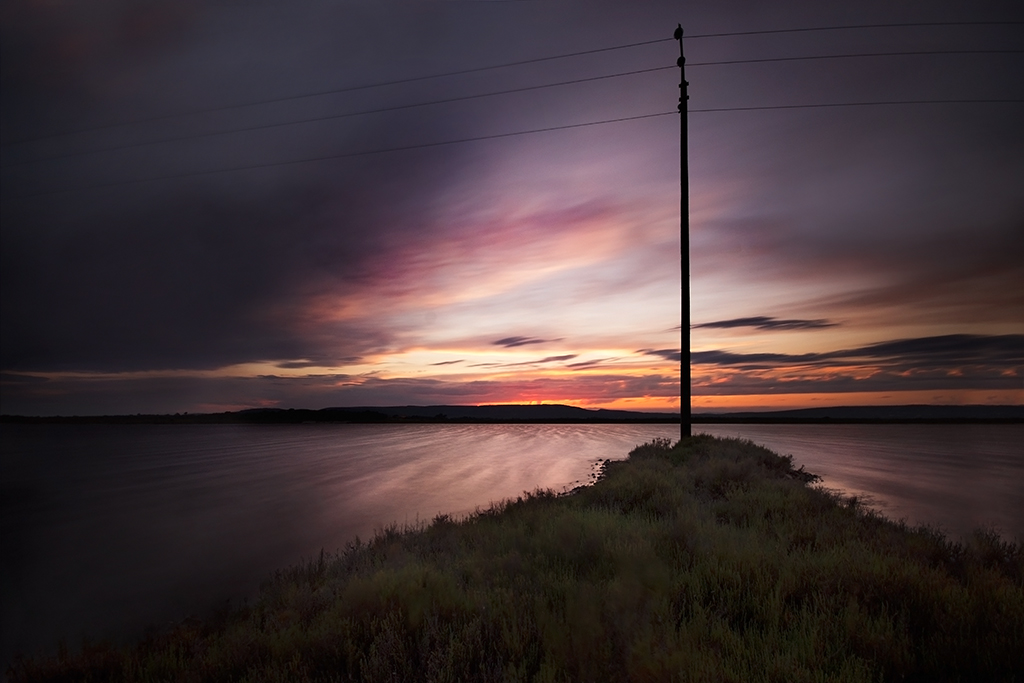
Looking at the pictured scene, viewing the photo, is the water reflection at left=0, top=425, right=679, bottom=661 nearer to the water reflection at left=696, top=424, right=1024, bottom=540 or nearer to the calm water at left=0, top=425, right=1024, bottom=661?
the calm water at left=0, top=425, right=1024, bottom=661

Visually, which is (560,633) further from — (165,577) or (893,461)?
(893,461)

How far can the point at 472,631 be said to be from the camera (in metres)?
4.41

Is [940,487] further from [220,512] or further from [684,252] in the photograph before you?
[220,512]

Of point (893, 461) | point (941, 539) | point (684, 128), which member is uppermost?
point (684, 128)

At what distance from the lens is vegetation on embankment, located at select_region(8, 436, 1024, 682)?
13.0 feet

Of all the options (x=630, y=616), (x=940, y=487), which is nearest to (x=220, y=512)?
(x=630, y=616)

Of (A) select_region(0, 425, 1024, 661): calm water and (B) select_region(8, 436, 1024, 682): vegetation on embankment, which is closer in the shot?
(B) select_region(8, 436, 1024, 682): vegetation on embankment

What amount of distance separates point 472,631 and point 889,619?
149 inches

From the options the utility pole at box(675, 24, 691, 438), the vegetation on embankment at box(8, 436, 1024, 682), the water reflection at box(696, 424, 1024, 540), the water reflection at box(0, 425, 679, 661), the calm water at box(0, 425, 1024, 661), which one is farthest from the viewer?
the utility pole at box(675, 24, 691, 438)

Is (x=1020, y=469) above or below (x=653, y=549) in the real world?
below

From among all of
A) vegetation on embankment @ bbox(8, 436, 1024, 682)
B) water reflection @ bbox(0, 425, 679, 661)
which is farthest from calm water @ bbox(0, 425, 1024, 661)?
vegetation on embankment @ bbox(8, 436, 1024, 682)

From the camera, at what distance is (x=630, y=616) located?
4578 mm

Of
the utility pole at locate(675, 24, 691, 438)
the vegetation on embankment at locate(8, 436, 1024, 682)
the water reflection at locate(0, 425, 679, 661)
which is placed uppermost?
the utility pole at locate(675, 24, 691, 438)

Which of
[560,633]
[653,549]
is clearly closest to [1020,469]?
[653,549]
